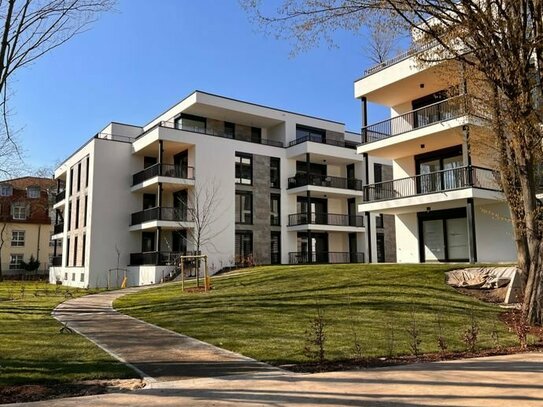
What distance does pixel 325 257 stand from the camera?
38375 millimetres

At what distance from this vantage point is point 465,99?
13016mm

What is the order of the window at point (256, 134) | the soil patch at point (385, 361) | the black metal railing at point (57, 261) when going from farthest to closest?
the black metal railing at point (57, 261) → the window at point (256, 134) → the soil patch at point (385, 361)

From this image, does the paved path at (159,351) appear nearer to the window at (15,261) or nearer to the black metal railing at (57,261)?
the black metal railing at (57,261)

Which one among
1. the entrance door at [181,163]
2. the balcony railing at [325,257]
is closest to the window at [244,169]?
the entrance door at [181,163]

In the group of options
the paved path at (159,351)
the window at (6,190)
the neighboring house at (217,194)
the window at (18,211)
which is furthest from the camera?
the window at (6,190)

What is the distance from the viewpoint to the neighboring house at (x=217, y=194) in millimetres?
32688

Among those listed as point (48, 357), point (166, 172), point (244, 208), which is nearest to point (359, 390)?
point (48, 357)

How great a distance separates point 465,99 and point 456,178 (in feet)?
31.7

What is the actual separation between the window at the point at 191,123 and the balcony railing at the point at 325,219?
30.6 ft

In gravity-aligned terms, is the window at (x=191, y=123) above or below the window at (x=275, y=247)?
above

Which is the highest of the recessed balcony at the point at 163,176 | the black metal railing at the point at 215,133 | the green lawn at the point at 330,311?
the black metal railing at the point at 215,133

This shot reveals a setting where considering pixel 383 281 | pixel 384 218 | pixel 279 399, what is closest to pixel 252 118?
pixel 384 218

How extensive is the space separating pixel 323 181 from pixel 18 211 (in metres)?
37.7

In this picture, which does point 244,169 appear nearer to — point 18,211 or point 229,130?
point 229,130
